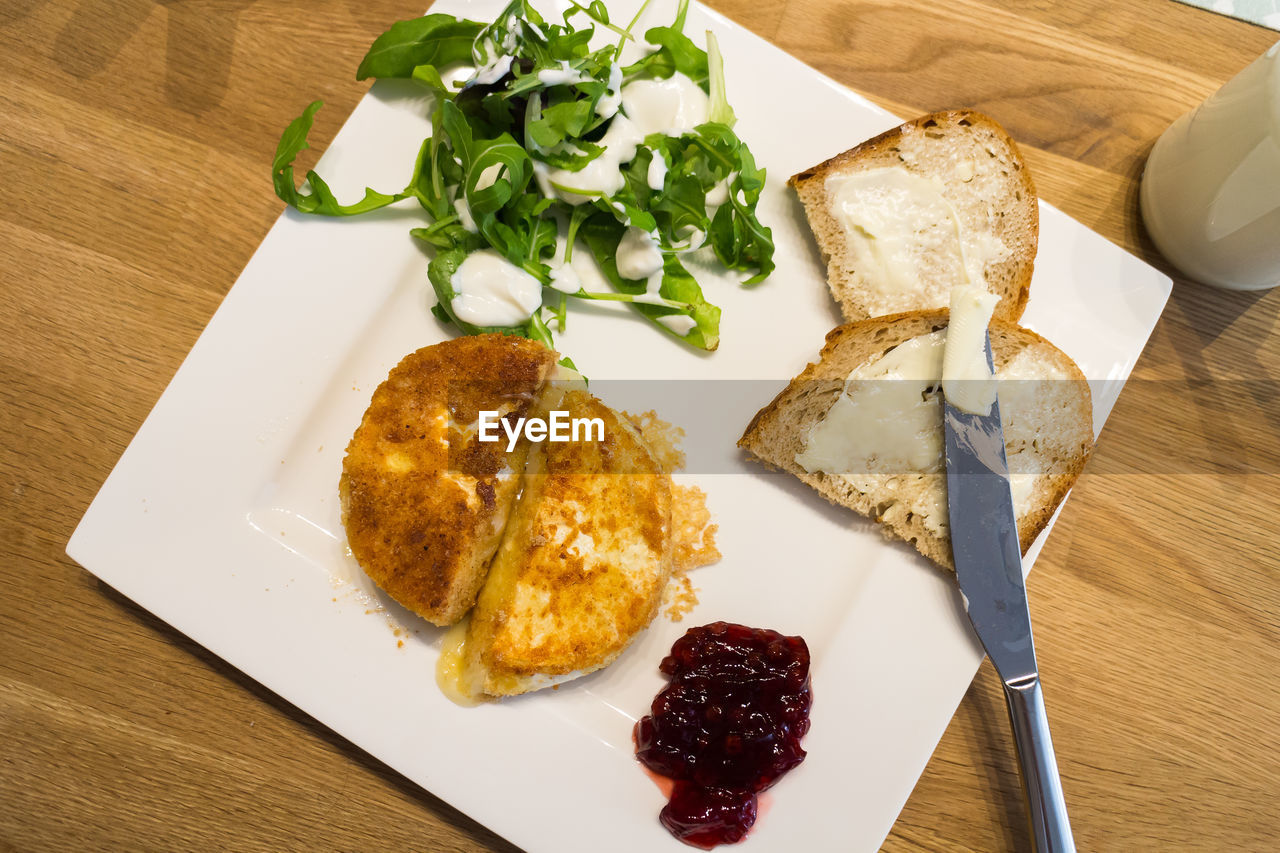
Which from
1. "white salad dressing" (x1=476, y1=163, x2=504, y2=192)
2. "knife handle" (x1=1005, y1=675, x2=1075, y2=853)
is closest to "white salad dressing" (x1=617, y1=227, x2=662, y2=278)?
"white salad dressing" (x1=476, y1=163, x2=504, y2=192)

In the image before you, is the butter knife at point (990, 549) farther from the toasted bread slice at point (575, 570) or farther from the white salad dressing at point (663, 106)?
the white salad dressing at point (663, 106)

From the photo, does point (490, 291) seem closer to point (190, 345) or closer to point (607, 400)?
point (607, 400)

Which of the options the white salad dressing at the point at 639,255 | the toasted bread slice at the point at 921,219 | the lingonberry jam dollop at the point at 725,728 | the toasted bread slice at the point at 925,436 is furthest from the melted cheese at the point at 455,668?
the toasted bread slice at the point at 921,219

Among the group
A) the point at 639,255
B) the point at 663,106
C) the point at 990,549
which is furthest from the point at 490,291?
the point at 990,549

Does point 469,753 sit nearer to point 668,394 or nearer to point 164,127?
point 668,394

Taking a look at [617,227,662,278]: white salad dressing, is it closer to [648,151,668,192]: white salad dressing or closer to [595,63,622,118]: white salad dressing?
[648,151,668,192]: white salad dressing

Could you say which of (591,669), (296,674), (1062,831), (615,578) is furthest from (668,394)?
(1062,831)
